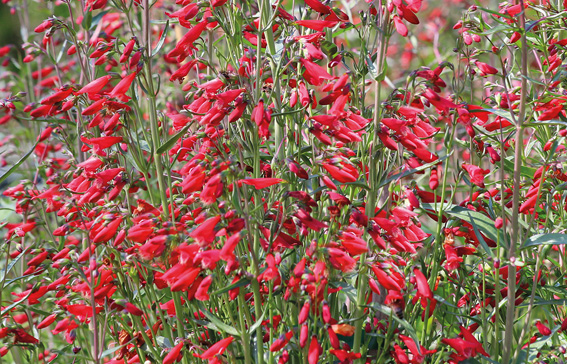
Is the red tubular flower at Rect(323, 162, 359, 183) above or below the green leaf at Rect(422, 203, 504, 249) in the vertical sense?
above

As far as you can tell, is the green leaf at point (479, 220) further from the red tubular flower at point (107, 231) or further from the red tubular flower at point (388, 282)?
the red tubular flower at point (107, 231)

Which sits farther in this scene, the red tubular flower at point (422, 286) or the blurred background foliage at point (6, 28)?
the blurred background foliage at point (6, 28)

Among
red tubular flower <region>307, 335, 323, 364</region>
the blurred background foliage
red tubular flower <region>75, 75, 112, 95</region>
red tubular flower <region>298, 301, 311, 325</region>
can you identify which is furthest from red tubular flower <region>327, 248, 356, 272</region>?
the blurred background foliage

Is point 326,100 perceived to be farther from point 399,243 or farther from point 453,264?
point 453,264

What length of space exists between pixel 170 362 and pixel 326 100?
1.26 m

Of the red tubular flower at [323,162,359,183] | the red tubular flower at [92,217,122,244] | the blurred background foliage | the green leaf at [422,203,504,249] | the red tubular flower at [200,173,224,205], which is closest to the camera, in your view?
the red tubular flower at [200,173,224,205]

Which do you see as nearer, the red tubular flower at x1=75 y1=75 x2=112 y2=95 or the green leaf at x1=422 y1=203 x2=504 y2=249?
the red tubular flower at x1=75 y1=75 x2=112 y2=95

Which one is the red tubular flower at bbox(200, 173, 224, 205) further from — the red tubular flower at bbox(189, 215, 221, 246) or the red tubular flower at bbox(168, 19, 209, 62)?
the red tubular flower at bbox(168, 19, 209, 62)

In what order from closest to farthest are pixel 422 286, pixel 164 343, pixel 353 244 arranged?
pixel 353 244
pixel 422 286
pixel 164 343

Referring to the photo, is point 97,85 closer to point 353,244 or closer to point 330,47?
point 330,47

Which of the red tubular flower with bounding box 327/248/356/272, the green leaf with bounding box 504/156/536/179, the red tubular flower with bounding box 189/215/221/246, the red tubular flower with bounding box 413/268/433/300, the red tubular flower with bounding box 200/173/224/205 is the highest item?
the red tubular flower with bounding box 200/173/224/205

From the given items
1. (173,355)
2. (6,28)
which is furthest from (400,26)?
(6,28)

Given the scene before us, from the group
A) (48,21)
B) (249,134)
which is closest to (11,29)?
(48,21)

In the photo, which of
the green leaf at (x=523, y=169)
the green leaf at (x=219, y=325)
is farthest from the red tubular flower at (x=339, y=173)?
the green leaf at (x=523, y=169)
